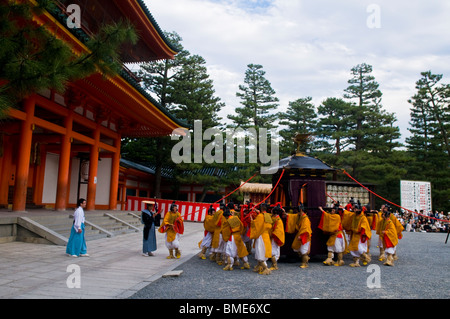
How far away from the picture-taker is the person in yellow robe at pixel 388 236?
290 inches

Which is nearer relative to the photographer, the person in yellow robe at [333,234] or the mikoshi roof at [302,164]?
the person in yellow robe at [333,234]

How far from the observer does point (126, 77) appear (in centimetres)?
994

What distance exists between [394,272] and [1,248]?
8441 mm

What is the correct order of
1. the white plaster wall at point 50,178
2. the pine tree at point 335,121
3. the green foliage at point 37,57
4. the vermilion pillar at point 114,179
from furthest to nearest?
the pine tree at point 335,121
the vermilion pillar at point 114,179
the white plaster wall at point 50,178
the green foliage at point 37,57

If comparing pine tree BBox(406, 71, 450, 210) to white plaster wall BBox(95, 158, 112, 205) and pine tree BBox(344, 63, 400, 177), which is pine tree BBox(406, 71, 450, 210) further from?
white plaster wall BBox(95, 158, 112, 205)

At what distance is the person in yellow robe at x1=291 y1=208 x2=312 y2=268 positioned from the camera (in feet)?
22.8

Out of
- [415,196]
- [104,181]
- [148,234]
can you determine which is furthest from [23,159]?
[415,196]

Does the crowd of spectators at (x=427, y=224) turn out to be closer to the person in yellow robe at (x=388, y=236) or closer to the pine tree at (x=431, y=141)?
the pine tree at (x=431, y=141)

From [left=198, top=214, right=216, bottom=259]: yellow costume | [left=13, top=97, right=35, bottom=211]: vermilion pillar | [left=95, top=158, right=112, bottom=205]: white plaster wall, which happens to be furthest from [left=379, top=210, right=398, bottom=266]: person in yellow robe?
[left=95, top=158, right=112, bottom=205]: white plaster wall

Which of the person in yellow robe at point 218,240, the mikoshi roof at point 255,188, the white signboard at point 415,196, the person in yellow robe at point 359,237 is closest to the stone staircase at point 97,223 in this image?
the person in yellow robe at point 218,240

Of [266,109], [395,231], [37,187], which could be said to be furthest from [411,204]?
[37,187]

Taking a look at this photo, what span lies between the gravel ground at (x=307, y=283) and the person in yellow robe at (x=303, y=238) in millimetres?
312

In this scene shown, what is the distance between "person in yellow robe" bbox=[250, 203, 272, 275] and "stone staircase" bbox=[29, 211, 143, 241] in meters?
5.36

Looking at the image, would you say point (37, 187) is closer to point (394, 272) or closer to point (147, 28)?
point (147, 28)
